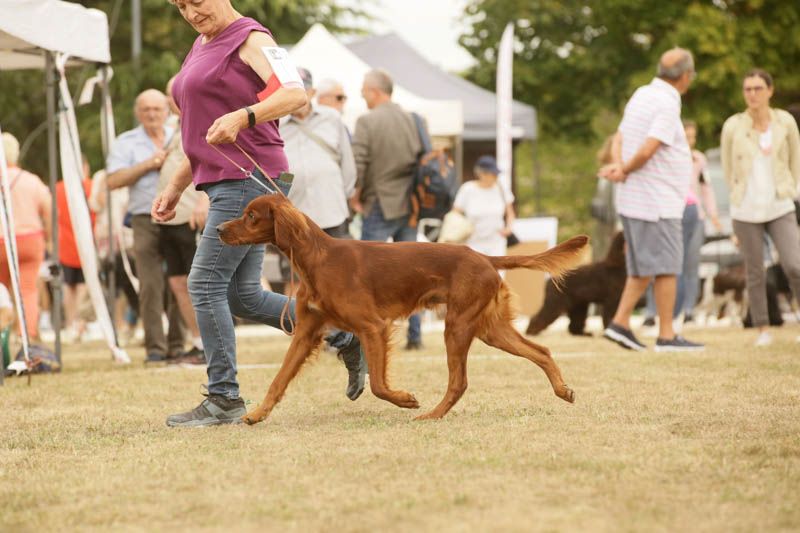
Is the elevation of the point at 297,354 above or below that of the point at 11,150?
below

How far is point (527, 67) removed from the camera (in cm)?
2828

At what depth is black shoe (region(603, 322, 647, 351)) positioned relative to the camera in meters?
8.83

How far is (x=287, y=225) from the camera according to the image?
197 inches

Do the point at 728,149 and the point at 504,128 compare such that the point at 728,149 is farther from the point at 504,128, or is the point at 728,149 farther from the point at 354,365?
the point at 504,128

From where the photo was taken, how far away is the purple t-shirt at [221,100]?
509 cm

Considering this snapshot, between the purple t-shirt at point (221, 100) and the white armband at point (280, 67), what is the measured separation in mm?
119

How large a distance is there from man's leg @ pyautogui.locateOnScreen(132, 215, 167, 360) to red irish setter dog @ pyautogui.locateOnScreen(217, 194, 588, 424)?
3.88 m

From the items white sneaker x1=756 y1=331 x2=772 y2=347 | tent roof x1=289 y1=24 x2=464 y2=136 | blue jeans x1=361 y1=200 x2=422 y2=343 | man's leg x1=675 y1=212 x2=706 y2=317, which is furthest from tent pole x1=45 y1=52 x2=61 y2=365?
tent roof x1=289 y1=24 x2=464 y2=136

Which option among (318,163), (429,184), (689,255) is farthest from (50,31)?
(689,255)

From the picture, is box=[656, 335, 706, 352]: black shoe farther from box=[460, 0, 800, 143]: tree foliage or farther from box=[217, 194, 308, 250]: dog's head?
box=[460, 0, 800, 143]: tree foliage

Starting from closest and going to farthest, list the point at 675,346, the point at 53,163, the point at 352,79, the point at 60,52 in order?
1. the point at 60,52
2. the point at 53,163
3. the point at 675,346
4. the point at 352,79

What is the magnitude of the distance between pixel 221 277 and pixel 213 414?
601 mm

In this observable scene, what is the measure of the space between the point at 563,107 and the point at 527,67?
1387 millimetres

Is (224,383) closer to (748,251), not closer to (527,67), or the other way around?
(748,251)
